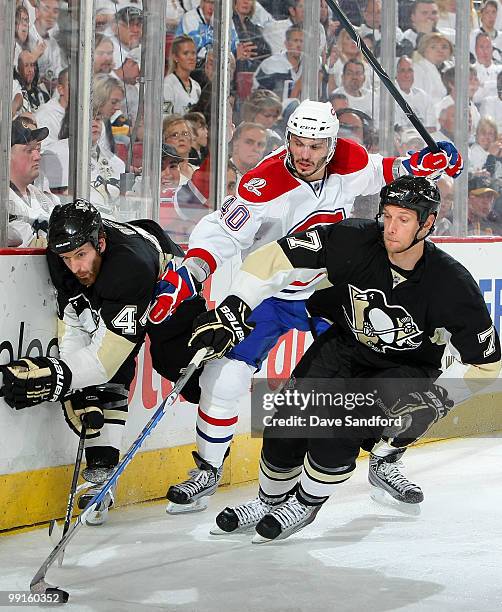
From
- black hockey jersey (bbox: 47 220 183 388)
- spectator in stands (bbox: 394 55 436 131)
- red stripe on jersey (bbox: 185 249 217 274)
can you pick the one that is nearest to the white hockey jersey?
red stripe on jersey (bbox: 185 249 217 274)

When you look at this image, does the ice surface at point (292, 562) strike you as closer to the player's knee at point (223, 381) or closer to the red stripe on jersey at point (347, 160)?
the player's knee at point (223, 381)

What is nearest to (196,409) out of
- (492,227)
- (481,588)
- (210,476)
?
(210,476)

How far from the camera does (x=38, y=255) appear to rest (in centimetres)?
380

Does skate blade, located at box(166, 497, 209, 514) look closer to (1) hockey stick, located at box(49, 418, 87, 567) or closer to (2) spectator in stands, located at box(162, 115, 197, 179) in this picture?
(1) hockey stick, located at box(49, 418, 87, 567)

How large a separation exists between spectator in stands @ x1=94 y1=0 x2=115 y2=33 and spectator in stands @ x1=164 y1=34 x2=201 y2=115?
0.37m

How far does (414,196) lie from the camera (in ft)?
11.4

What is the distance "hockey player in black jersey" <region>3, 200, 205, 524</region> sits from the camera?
11.7 feet

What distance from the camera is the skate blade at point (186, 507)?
3984 mm

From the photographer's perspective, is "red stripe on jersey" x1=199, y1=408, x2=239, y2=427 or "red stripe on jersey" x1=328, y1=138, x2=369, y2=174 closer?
"red stripe on jersey" x1=199, y1=408, x2=239, y2=427

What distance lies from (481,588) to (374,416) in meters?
0.58

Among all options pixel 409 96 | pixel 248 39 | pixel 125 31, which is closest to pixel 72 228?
pixel 125 31

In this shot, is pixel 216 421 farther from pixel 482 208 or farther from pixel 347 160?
pixel 482 208

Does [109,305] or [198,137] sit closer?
[109,305]

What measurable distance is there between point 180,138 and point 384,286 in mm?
1470
